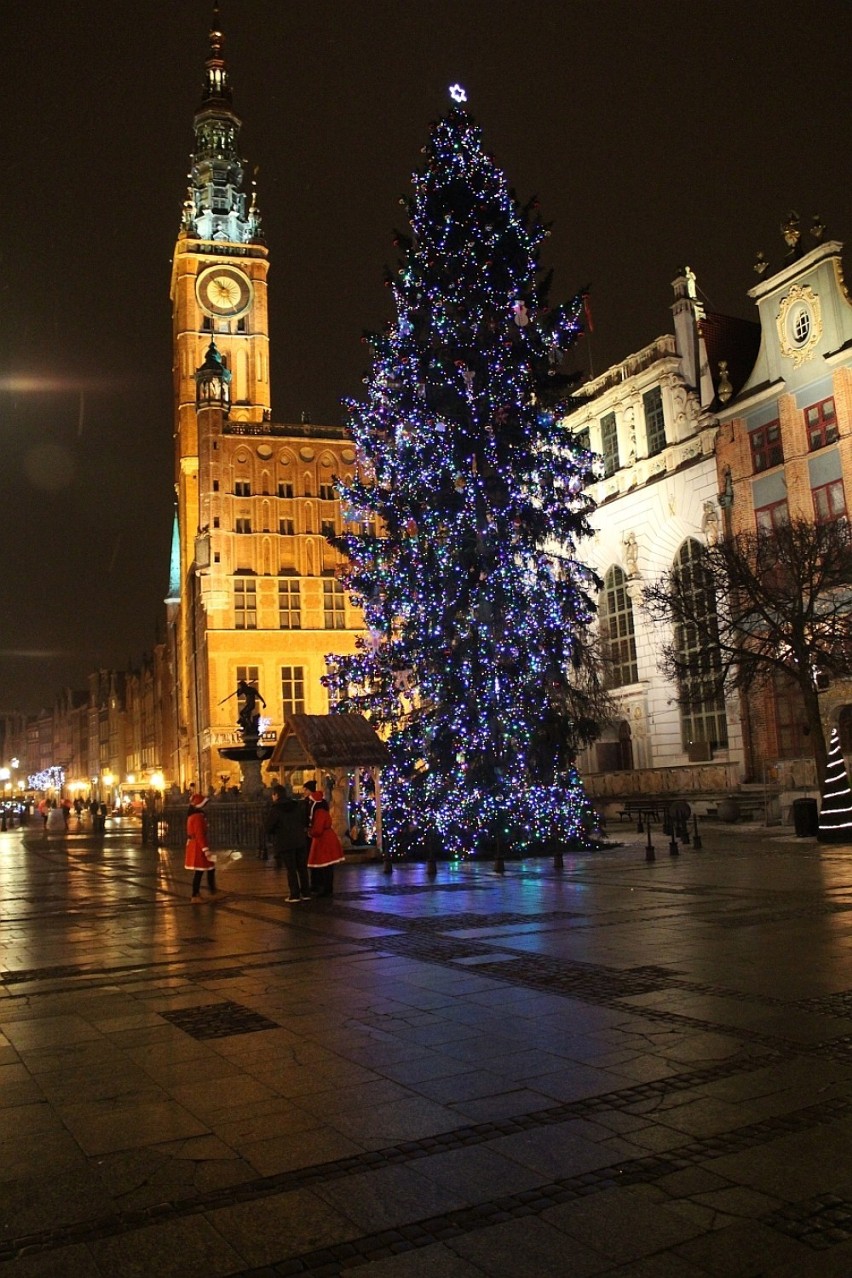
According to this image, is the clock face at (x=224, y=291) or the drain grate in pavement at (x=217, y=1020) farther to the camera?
the clock face at (x=224, y=291)

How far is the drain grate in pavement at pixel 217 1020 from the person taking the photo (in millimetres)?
6973

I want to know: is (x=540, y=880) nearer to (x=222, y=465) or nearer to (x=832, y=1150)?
(x=832, y=1150)

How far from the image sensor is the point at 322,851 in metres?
15.0

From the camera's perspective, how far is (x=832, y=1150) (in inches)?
173

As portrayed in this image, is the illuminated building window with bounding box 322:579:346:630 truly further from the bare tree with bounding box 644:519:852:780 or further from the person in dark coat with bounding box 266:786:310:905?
the person in dark coat with bounding box 266:786:310:905

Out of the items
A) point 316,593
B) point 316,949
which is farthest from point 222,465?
point 316,949

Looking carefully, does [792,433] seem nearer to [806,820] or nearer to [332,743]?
[806,820]

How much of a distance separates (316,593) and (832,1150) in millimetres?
57924

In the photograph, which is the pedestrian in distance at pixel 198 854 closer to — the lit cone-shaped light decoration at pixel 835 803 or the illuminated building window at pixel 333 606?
the lit cone-shaped light decoration at pixel 835 803

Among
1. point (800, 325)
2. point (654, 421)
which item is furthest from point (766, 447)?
point (654, 421)

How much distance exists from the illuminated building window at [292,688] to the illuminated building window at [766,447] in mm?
32390

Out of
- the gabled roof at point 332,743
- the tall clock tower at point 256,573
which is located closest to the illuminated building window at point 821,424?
the gabled roof at point 332,743

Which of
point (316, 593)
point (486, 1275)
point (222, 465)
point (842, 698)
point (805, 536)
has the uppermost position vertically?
point (222, 465)

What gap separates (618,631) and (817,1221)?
127ft
